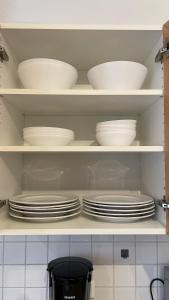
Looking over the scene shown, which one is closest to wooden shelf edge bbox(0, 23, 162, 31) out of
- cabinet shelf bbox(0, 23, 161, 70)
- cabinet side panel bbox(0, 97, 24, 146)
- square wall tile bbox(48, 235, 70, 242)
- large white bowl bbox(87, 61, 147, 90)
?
cabinet shelf bbox(0, 23, 161, 70)

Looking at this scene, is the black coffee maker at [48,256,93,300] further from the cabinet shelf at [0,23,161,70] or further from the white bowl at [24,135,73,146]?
the cabinet shelf at [0,23,161,70]

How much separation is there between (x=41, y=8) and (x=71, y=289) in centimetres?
115

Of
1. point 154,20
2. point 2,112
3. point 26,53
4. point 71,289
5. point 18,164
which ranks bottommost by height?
point 71,289

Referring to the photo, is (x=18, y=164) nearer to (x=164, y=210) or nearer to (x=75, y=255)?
(x=75, y=255)

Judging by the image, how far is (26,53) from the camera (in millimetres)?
883

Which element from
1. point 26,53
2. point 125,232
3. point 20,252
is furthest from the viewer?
point 20,252

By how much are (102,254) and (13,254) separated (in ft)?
1.22

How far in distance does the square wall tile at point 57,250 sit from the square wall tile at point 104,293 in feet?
0.67

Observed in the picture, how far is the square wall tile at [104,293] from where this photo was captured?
3.29ft

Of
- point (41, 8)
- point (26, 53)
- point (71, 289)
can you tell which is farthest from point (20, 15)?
point (71, 289)

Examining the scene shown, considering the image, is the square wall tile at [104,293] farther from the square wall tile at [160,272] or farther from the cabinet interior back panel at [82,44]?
the cabinet interior back panel at [82,44]

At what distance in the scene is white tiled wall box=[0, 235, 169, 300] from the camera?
998mm

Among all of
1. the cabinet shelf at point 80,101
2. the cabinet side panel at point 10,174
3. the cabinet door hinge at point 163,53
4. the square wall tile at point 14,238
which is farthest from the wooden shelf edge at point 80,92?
the square wall tile at point 14,238

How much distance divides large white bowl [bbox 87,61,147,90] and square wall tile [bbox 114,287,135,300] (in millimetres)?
826
